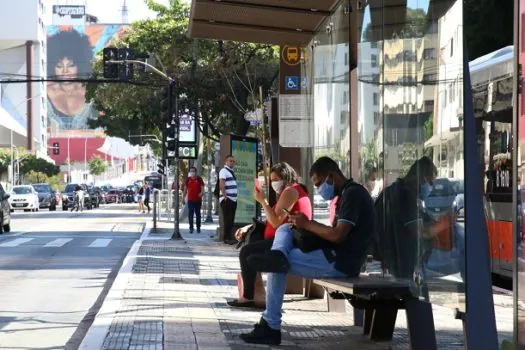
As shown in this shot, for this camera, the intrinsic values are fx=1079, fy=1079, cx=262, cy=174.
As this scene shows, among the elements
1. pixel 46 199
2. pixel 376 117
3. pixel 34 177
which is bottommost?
pixel 46 199

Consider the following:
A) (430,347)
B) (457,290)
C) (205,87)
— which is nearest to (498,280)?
(430,347)

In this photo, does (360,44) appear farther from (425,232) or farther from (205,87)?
(205,87)

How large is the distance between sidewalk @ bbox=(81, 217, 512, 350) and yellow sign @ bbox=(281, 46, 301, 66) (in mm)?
3136

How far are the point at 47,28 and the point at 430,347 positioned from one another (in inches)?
7077

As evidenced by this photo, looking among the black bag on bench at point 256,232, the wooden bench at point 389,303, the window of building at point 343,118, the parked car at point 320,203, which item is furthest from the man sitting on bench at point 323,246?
the black bag on bench at point 256,232

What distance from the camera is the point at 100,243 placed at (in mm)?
26469

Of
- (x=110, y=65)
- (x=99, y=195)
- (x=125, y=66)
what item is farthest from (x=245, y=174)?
(x=99, y=195)

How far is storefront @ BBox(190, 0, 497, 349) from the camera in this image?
6.14 meters

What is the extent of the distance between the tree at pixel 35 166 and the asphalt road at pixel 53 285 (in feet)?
292

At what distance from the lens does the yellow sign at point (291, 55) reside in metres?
14.4

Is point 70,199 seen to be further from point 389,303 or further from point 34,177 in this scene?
point 389,303

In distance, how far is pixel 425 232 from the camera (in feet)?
22.3

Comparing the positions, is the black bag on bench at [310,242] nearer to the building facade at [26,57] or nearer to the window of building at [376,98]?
the window of building at [376,98]

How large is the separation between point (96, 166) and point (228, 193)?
124994mm
